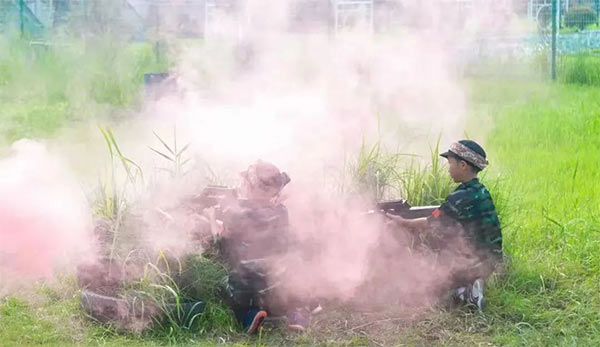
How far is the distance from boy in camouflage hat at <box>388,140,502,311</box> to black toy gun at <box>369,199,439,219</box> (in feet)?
0.67

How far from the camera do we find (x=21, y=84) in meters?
15.4

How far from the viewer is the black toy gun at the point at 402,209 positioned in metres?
5.95

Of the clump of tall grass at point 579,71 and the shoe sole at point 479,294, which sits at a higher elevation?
the clump of tall grass at point 579,71

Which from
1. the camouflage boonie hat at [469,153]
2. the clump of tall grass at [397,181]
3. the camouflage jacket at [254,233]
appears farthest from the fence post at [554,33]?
the camouflage jacket at [254,233]

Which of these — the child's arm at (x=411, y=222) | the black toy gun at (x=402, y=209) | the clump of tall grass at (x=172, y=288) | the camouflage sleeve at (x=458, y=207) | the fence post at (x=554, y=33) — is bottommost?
the clump of tall grass at (x=172, y=288)

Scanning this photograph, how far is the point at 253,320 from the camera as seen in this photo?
5.29 metres

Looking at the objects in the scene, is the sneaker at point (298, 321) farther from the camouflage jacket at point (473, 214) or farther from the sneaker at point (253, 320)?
the camouflage jacket at point (473, 214)

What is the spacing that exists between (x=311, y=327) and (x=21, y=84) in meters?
11.3

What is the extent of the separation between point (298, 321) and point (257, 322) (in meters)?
0.26

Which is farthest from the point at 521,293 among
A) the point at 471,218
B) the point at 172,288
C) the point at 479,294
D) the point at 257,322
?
the point at 172,288

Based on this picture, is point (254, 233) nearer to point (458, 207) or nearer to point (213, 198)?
point (213, 198)

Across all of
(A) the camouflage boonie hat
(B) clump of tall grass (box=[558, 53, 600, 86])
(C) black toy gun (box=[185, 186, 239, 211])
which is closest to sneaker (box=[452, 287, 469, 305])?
(A) the camouflage boonie hat

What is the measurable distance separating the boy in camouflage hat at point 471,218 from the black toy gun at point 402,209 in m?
0.21

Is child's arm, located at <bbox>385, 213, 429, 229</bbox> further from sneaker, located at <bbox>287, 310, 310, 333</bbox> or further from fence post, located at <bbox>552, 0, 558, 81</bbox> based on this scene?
fence post, located at <bbox>552, 0, 558, 81</bbox>
